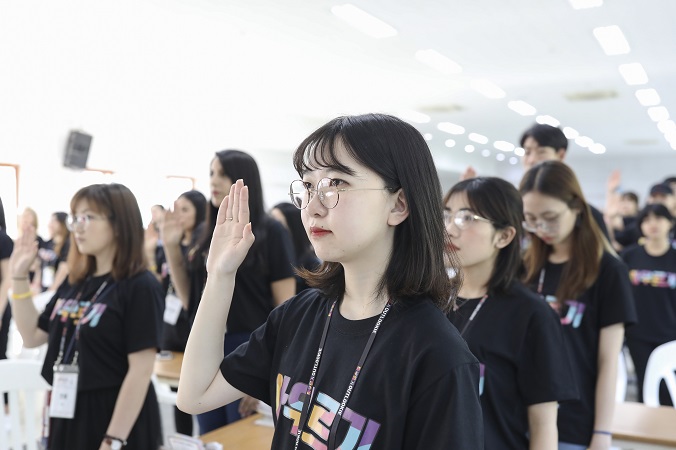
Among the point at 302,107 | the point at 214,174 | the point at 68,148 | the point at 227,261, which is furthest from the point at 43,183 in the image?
the point at 227,261

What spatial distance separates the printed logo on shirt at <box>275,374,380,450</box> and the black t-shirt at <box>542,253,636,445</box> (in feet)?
4.19

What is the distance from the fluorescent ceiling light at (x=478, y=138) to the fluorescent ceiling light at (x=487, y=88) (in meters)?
4.89

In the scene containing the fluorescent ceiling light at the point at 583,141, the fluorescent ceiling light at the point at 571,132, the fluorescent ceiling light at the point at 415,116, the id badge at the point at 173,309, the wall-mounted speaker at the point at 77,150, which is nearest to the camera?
the id badge at the point at 173,309

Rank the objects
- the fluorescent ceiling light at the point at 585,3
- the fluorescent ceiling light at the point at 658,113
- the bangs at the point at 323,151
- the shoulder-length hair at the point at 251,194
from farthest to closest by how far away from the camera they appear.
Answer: the fluorescent ceiling light at the point at 658,113 < the fluorescent ceiling light at the point at 585,3 < the shoulder-length hair at the point at 251,194 < the bangs at the point at 323,151

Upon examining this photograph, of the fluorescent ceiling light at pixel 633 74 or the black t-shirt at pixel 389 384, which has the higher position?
the fluorescent ceiling light at pixel 633 74

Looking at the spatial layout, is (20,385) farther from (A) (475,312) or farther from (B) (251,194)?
(A) (475,312)

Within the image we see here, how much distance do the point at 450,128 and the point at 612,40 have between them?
7.24 metres

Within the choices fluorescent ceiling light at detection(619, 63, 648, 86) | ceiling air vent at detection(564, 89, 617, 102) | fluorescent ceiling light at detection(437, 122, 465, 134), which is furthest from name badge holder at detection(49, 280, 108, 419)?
fluorescent ceiling light at detection(437, 122, 465, 134)

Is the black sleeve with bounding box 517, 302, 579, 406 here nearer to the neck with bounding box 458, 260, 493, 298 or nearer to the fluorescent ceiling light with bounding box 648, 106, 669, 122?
the neck with bounding box 458, 260, 493, 298

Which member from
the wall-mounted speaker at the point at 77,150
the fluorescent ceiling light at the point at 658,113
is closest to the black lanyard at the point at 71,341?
the wall-mounted speaker at the point at 77,150

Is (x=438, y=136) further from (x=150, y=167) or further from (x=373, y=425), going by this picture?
(x=373, y=425)

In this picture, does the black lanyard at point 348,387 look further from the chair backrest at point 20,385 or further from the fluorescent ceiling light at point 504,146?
the fluorescent ceiling light at point 504,146

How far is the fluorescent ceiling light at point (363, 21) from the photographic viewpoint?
20.5 ft

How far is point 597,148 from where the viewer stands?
17500 mm
